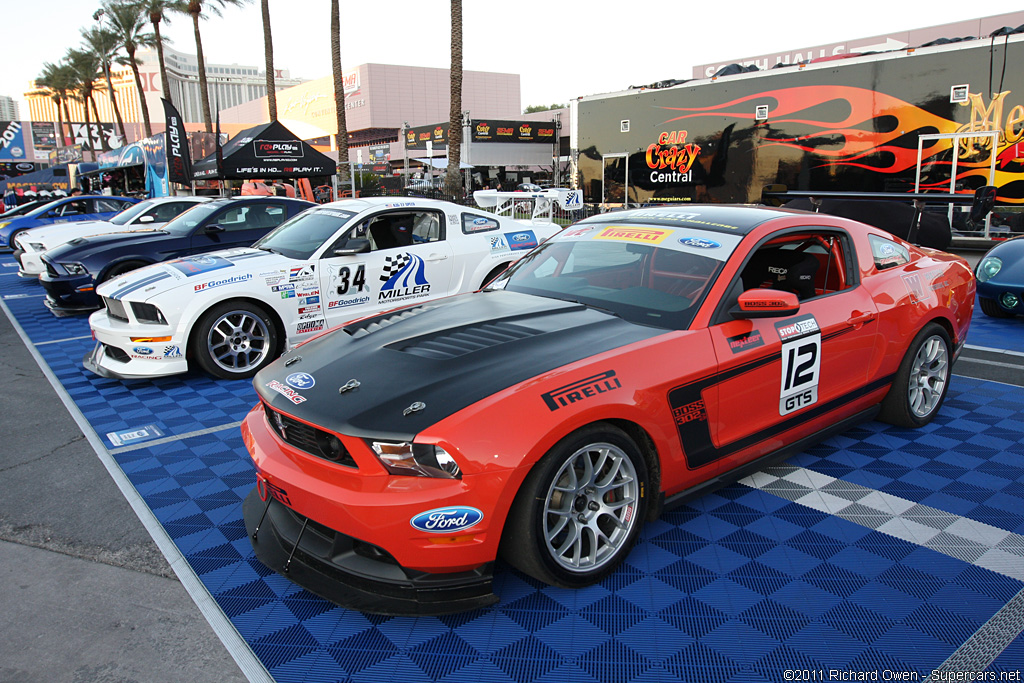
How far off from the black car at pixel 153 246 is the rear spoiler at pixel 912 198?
7376 mm

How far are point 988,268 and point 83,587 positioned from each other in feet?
28.3

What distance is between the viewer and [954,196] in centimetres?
926

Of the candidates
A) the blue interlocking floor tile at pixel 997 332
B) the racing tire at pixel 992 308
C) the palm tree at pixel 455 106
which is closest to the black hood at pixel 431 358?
the blue interlocking floor tile at pixel 997 332

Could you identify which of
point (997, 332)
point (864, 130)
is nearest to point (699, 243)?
point (997, 332)

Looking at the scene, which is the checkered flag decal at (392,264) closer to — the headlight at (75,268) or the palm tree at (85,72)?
the headlight at (75,268)

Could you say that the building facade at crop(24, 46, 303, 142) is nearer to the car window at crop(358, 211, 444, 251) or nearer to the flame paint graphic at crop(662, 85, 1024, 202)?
the flame paint graphic at crop(662, 85, 1024, 202)

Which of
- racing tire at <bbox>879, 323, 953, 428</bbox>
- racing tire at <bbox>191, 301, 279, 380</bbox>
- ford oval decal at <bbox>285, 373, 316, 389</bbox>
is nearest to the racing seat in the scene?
racing tire at <bbox>879, 323, 953, 428</bbox>

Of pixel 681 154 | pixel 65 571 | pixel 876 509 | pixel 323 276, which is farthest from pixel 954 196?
pixel 65 571

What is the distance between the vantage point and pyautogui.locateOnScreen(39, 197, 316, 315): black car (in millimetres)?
8438

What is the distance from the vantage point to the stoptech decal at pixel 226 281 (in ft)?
18.4

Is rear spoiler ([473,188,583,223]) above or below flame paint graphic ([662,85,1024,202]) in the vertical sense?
below

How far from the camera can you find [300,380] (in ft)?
9.55

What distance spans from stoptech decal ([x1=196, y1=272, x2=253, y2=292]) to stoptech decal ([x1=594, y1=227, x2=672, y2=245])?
339 cm

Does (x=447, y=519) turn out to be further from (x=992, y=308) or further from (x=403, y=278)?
(x=992, y=308)
